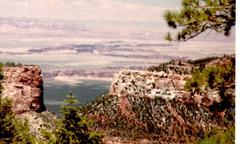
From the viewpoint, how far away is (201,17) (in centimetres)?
1444

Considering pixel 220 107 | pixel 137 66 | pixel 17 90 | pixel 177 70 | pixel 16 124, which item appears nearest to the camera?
pixel 220 107

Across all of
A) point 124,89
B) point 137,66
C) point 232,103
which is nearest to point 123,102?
point 124,89

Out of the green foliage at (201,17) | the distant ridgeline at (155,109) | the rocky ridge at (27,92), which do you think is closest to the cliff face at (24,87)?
the rocky ridge at (27,92)

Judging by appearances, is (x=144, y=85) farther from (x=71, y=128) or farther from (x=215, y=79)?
(x=215, y=79)

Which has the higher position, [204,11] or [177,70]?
[204,11]

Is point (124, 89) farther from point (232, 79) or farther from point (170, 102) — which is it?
point (232, 79)

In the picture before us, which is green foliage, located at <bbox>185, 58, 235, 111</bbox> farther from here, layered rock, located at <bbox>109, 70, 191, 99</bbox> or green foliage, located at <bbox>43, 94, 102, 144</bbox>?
layered rock, located at <bbox>109, 70, 191, 99</bbox>

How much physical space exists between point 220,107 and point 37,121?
55572 mm

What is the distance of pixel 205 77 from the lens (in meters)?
14.0

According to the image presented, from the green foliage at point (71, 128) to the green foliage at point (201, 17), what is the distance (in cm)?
551

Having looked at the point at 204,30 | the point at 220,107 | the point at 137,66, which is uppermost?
the point at 204,30

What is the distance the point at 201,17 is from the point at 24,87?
56.6 metres

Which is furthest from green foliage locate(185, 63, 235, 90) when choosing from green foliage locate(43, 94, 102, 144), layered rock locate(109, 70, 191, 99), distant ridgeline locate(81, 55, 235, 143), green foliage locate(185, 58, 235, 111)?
layered rock locate(109, 70, 191, 99)

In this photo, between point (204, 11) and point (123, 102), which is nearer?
point (204, 11)
